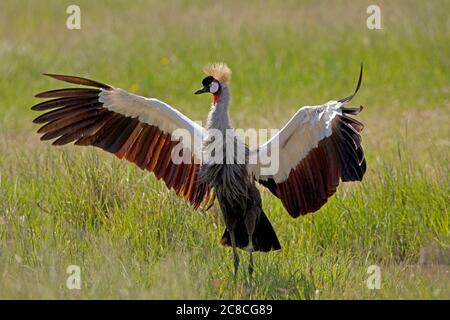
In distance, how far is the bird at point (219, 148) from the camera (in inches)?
259

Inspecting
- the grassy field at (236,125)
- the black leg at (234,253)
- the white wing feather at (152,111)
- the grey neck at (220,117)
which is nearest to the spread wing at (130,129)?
the white wing feather at (152,111)

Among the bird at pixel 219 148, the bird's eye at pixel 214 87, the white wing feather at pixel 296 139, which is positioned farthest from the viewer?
the bird's eye at pixel 214 87

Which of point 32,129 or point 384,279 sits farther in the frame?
point 32,129

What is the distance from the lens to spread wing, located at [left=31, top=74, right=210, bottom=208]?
6816 mm

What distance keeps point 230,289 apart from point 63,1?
A: 10.5 metres

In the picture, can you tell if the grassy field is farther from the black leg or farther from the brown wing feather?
the brown wing feather

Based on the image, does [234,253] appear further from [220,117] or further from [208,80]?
[208,80]

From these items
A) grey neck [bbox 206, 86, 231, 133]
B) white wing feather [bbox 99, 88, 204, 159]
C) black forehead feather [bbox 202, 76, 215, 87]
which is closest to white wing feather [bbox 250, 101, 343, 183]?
grey neck [bbox 206, 86, 231, 133]

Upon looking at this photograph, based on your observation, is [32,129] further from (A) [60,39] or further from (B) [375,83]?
(B) [375,83]

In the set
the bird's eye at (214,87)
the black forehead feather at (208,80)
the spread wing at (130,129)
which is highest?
the black forehead feather at (208,80)

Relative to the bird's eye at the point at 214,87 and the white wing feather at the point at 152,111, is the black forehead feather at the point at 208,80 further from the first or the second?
the white wing feather at the point at 152,111

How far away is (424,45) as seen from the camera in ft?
43.3

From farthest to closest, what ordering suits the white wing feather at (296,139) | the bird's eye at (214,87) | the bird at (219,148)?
1. the bird's eye at (214,87)
2. the bird at (219,148)
3. the white wing feather at (296,139)
